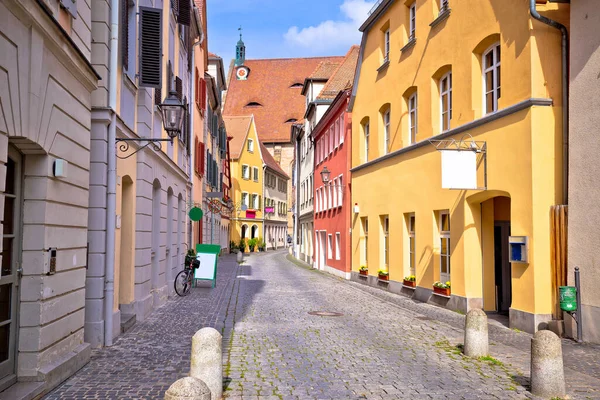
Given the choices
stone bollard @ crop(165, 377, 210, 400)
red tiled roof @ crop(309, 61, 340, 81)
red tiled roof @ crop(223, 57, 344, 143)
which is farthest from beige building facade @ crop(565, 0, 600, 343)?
red tiled roof @ crop(223, 57, 344, 143)

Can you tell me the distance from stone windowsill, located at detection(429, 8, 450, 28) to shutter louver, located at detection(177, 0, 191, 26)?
671cm

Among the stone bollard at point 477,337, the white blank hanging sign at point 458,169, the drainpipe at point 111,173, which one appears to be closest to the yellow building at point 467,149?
the white blank hanging sign at point 458,169

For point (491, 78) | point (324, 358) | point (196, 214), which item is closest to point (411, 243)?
point (491, 78)

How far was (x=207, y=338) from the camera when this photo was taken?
6.49m

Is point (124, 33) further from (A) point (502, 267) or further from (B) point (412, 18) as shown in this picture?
(B) point (412, 18)

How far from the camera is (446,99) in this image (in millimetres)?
15289

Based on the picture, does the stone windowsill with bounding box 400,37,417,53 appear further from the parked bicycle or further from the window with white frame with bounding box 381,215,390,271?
the parked bicycle

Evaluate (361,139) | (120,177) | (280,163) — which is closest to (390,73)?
(361,139)

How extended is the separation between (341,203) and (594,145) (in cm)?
1713

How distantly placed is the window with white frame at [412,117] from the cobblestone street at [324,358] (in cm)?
507

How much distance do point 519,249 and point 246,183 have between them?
48198mm

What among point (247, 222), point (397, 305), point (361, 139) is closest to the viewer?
point (397, 305)

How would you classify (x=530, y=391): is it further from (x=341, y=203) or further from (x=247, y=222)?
(x=247, y=222)

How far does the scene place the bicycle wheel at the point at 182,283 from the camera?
54.8 feet
